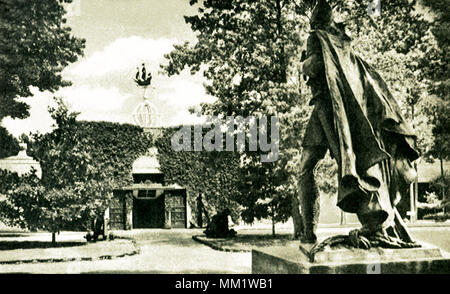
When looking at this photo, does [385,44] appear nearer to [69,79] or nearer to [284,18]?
[284,18]

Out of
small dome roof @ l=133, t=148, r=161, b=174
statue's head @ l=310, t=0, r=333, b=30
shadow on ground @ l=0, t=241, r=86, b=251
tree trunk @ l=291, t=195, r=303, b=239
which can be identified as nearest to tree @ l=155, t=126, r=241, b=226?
small dome roof @ l=133, t=148, r=161, b=174

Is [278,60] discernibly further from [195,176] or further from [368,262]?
[368,262]

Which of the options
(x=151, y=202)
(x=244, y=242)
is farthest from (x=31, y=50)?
(x=151, y=202)

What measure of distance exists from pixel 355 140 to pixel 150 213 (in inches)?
713

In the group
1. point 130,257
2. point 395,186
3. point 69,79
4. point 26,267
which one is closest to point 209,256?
point 130,257

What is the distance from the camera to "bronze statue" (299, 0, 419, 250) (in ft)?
15.8

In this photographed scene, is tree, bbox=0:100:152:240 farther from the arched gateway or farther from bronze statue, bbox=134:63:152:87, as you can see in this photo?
the arched gateway

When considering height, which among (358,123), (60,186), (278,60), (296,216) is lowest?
(296,216)

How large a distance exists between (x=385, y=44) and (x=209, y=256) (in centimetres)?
818

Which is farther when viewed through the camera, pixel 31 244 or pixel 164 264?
pixel 31 244

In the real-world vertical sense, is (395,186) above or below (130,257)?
above

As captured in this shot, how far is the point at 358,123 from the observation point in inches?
198
